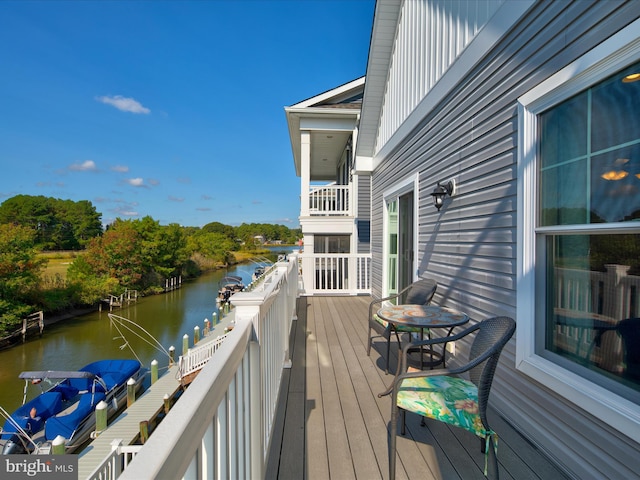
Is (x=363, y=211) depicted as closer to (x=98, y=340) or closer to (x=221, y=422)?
(x=221, y=422)

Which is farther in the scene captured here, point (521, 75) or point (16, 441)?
point (16, 441)

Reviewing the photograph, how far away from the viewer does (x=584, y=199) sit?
168cm

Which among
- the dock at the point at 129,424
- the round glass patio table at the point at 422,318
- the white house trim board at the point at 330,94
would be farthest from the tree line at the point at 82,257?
the round glass patio table at the point at 422,318

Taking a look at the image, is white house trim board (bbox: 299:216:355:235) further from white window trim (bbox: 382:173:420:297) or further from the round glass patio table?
the round glass patio table

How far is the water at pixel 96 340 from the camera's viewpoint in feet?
45.1

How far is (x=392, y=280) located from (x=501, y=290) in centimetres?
317

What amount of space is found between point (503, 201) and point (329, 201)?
6366mm

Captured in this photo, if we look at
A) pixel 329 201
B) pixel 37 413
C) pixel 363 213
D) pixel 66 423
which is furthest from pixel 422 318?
pixel 37 413

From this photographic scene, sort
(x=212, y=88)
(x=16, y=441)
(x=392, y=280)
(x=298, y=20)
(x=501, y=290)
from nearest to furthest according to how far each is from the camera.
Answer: (x=501, y=290), (x=392, y=280), (x=16, y=441), (x=298, y=20), (x=212, y=88)

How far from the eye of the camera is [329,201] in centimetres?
856

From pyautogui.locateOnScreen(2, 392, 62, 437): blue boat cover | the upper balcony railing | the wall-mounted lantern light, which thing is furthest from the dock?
the wall-mounted lantern light

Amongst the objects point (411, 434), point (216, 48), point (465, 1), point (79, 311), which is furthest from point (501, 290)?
point (79, 311)

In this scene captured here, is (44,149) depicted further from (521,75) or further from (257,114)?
(521,75)

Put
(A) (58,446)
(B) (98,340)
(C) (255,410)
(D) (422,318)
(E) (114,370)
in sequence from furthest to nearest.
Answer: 1. (B) (98,340)
2. (E) (114,370)
3. (A) (58,446)
4. (D) (422,318)
5. (C) (255,410)
